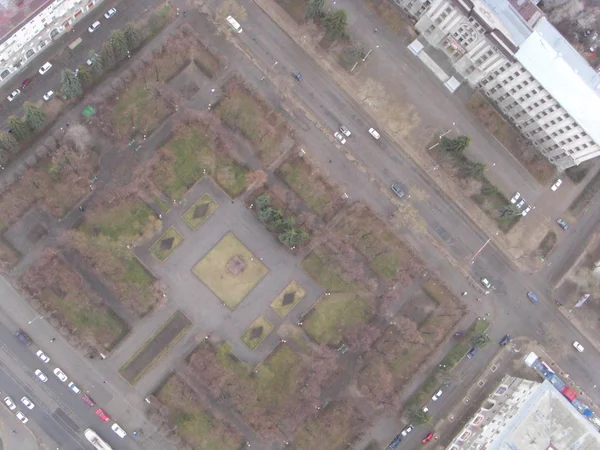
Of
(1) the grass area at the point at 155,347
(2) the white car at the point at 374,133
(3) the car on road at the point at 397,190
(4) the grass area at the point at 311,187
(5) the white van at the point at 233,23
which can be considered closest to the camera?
(1) the grass area at the point at 155,347

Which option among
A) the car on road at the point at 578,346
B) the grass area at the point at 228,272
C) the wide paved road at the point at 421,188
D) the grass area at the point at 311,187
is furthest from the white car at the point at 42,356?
the car on road at the point at 578,346

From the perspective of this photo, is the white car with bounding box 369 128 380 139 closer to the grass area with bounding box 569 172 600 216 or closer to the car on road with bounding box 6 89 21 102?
the grass area with bounding box 569 172 600 216

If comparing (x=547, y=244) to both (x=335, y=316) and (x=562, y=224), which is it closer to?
(x=562, y=224)

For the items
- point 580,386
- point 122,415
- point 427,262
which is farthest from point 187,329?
point 580,386

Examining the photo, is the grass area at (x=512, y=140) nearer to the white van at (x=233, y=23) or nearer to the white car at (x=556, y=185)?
the white car at (x=556, y=185)

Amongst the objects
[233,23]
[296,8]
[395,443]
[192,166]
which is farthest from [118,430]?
[296,8]

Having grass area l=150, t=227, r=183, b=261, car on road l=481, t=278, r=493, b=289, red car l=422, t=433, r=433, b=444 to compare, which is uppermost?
grass area l=150, t=227, r=183, b=261

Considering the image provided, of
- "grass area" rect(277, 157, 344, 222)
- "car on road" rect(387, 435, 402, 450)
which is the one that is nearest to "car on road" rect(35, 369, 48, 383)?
"grass area" rect(277, 157, 344, 222)

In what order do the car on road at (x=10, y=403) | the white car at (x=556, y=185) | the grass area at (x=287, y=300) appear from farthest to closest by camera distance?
the white car at (x=556, y=185) → the grass area at (x=287, y=300) → the car on road at (x=10, y=403)
